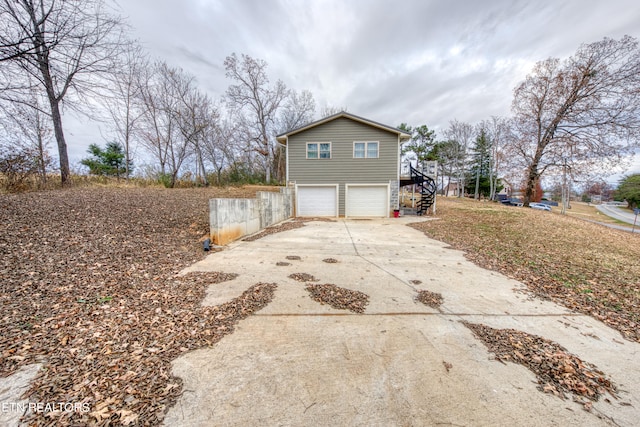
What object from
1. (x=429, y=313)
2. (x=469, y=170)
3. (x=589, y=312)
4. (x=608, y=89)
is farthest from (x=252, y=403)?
(x=469, y=170)

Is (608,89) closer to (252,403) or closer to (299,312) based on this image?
(299,312)

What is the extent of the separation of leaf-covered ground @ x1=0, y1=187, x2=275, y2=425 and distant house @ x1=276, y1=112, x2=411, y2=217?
8.03 m

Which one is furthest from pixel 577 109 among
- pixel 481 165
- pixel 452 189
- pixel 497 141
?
pixel 452 189

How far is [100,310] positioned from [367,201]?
11697 mm

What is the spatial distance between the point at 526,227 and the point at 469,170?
105ft

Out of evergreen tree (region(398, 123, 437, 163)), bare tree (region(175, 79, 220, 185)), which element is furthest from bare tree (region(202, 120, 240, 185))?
evergreen tree (region(398, 123, 437, 163))

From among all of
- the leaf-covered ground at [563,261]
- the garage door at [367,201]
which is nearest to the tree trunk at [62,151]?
the garage door at [367,201]

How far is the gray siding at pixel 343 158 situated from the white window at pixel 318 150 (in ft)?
0.58

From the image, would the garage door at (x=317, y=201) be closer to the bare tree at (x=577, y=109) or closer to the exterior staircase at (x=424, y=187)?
the exterior staircase at (x=424, y=187)

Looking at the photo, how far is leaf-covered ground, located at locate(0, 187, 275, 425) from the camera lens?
1.75 meters

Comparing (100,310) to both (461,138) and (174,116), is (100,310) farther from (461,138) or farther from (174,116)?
(461,138)

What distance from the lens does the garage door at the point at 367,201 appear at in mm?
13031

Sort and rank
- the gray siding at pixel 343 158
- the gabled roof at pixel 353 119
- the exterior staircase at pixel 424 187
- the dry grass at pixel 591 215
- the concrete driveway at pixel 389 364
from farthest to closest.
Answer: the dry grass at pixel 591 215 → the exterior staircase at pixel 424 187 → the gray siding at pixel 343 158 → the gabled roof at pixel 353 119 → the concrete driveway at pixel 389 364

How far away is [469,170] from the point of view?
36.1 metres
